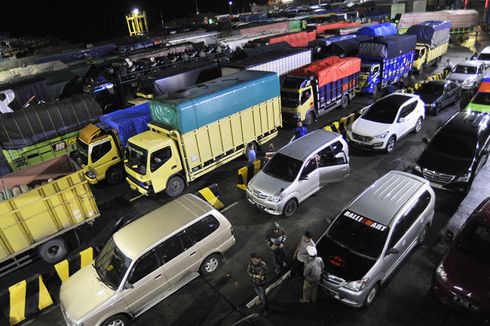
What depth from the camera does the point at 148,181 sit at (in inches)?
452

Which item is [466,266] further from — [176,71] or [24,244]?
[176,71]

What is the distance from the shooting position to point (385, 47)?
19.4 m

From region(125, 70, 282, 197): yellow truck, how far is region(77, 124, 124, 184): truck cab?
1746 millimetres

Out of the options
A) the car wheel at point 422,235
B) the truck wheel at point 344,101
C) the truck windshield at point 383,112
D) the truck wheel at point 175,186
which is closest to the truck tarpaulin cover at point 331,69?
the truck wheel at point 344,101

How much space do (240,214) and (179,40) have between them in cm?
3173

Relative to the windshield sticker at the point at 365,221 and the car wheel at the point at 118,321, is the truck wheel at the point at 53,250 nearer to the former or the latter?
the car wheel at the point at 118,321

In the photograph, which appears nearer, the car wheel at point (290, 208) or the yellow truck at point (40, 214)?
the yellow truck at point (40, 214)

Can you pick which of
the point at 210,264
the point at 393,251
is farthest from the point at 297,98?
the point at 393,251

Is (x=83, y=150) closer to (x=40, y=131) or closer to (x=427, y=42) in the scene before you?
(x=40, y=131)

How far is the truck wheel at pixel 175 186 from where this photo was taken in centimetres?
1222

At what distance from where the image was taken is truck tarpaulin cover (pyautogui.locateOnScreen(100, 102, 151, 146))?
13.8 m

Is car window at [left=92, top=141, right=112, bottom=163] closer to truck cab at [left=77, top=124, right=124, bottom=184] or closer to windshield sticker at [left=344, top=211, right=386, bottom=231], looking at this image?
truck cab at [left=77, top=124, right=124, bottom=184]

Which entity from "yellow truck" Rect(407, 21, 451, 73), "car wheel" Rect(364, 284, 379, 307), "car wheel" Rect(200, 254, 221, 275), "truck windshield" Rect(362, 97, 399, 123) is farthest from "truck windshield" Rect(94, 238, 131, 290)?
"yellow truck" Rect(407, 21, 451, 73)

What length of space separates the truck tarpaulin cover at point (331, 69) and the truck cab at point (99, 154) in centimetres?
1004
